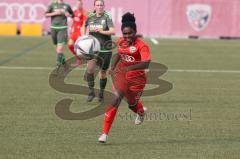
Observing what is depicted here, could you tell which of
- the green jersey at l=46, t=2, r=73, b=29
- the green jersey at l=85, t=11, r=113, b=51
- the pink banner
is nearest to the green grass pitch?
the green jersey at l=46, t=2, r=73, b=29

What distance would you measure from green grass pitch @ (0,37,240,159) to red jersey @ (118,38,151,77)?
112 centimetres

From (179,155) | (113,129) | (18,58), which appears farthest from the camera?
(18,58)

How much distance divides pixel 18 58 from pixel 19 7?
18.9 metres

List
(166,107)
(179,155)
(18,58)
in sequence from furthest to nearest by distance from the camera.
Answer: (18,58), (166,107), (179,155)

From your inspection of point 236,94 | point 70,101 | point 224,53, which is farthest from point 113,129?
point 224,53

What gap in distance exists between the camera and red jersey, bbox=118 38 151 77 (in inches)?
418

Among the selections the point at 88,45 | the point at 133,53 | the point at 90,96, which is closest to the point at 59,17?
the point at 88,45

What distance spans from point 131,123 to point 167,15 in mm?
33898

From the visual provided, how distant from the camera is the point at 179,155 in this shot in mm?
9773

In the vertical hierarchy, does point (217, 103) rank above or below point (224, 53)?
above

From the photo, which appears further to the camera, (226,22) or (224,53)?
(226,22)

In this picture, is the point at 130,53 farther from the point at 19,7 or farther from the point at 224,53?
the point at 19,7

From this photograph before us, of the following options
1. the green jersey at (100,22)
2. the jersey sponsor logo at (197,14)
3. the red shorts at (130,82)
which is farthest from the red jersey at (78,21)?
the jersey sponsor logo at (197,14)

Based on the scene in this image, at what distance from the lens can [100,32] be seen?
49.2 ft
